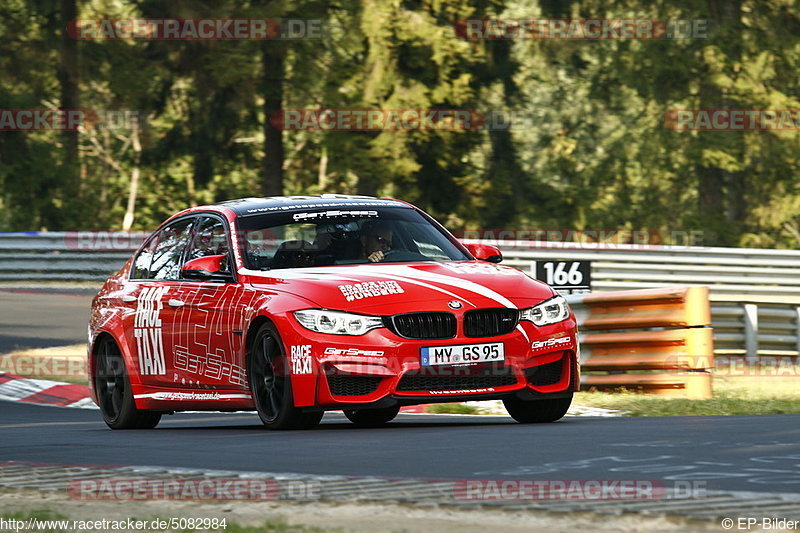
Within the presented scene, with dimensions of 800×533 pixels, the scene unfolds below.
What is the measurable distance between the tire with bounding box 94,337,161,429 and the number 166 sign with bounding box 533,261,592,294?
4.23 metres

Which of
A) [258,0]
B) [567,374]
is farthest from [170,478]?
[258,0]

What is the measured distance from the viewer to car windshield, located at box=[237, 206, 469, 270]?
10.3 metres

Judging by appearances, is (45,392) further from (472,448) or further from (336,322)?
(472,448)

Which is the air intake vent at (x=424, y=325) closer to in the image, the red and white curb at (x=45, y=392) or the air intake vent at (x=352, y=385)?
the air intake vent at (x=352, y=385)

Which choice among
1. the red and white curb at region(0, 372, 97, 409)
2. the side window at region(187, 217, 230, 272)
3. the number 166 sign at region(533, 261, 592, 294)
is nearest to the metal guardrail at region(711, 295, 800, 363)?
the number 166 sign at region(533, 261, 592, 294)

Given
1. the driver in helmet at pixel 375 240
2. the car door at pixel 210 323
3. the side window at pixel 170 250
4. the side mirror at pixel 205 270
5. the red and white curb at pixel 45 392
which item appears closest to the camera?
the car door at pixel 210 323

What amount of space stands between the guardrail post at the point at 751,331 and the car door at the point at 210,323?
1038cm

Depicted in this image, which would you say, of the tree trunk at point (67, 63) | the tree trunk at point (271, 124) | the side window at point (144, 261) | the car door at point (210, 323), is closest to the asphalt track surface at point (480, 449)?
the car door at point (210, 323)

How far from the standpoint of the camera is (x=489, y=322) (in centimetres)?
949

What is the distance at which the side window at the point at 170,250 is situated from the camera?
11.3 metres

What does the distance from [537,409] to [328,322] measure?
171cm

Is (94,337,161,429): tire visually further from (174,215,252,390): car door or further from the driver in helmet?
the driver in helmet

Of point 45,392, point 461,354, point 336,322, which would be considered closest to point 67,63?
point 45,392

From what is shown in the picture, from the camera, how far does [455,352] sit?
30.7 feet
